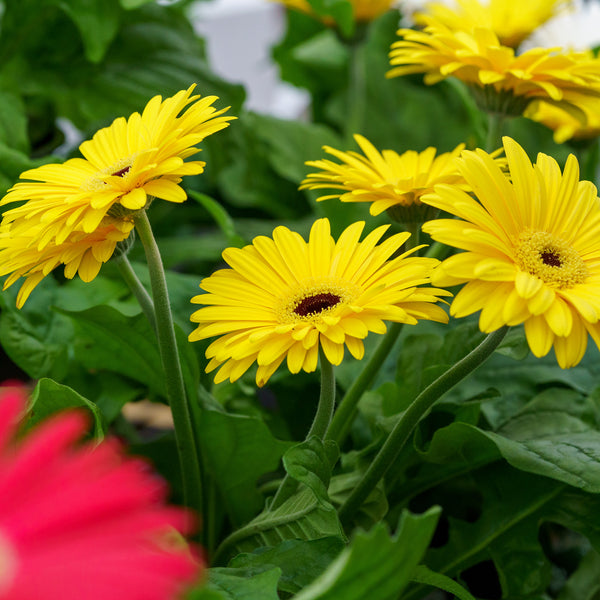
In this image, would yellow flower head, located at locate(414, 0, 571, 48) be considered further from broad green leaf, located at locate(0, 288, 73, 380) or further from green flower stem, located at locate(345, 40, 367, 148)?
broad green leaf, located at locate(0, 288, 73, 380)

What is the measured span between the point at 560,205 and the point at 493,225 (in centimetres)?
4

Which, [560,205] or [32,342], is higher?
[560,205]

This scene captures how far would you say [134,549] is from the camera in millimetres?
158

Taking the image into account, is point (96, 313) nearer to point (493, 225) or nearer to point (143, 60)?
point (493, 225)

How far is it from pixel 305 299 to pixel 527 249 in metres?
0.10

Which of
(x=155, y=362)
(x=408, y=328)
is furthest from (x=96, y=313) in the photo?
(x=408, y=328)

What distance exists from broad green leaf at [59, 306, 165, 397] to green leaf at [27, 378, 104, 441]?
95mm

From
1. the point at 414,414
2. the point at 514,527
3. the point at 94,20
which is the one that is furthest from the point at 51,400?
the point at 94,20

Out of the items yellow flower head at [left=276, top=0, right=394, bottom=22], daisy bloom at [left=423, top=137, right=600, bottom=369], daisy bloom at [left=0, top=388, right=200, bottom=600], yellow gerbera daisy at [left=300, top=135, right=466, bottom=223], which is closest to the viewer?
daisy bloom at [left=0, top=388, right=200, bottom=600]

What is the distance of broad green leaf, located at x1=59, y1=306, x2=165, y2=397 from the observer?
1.54 feet

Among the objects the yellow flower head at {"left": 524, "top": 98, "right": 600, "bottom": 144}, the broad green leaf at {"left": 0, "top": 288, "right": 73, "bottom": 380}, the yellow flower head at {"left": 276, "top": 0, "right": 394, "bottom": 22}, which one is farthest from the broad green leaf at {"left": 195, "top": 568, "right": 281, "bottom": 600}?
the yellow flower head at {"left": 276, "top": 0, "right": 394, "bottom": 22}

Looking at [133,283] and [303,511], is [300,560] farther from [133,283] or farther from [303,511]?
[133,283]

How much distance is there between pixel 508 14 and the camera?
0.62 m

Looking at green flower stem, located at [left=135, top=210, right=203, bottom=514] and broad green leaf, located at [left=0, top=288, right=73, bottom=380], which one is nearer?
green flower stem, located at [left=135, top=210, right=203, bottom=514]
